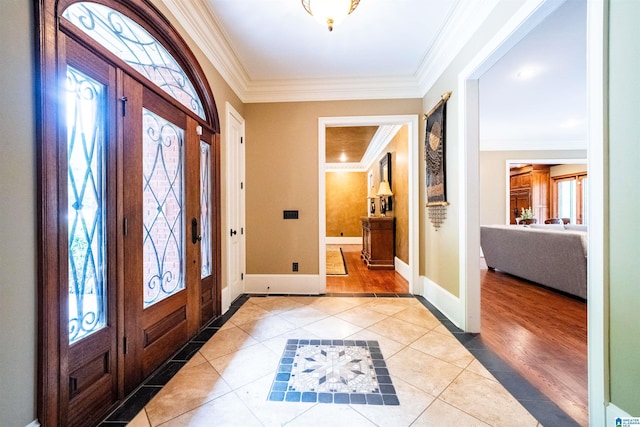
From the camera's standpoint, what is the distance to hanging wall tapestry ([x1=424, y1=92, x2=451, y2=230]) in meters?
2.69

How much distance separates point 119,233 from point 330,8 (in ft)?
6.49

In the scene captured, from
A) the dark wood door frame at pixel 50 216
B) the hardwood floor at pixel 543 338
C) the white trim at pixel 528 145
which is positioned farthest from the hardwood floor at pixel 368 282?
the white trim at pixel 528 145

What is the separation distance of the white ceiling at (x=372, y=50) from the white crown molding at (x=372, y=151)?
1553 mm

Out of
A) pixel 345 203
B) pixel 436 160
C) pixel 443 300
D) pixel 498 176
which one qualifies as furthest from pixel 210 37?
pixel 345 203

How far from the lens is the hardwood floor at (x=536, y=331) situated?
1.61 m

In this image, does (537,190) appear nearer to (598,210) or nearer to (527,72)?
(527,72)

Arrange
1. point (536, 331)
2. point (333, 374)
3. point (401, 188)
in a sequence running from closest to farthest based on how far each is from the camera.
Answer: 1. point (333, 374)
2. point (536, 331)
3. point (401, 188)

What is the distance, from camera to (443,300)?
9.05 feet

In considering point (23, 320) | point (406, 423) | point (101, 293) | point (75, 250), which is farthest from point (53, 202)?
point (406, 423)

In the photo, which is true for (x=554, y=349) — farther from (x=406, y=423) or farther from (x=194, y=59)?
(x=194, y=59)

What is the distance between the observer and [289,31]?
243cm

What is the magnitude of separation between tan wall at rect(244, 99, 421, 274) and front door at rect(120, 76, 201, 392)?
47.5 inches

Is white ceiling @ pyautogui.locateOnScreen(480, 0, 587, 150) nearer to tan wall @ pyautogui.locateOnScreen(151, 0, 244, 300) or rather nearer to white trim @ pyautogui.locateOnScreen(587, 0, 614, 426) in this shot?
white trim @ pyautogui.locateOnScreen(587, 0, 614, 426)

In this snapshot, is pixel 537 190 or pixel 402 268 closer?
pixel 402 268
